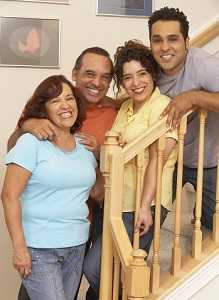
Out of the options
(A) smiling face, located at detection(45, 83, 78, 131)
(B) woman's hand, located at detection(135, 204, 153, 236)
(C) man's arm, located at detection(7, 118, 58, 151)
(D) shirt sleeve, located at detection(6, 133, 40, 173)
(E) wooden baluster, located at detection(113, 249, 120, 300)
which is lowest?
(E) wooden baluster, located at detection(113, 249, 120, 300)

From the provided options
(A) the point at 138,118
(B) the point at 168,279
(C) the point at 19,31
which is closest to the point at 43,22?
(C) the point at 19,31

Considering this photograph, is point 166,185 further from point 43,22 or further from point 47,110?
point 43,22

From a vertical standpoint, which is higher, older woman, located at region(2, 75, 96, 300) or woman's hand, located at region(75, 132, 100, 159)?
woman's hand, located at region(75, 132, 100, 159)

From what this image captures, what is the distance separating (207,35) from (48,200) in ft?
6.35

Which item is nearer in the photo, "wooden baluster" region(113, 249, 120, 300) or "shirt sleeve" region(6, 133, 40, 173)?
"shirt sleeve" region(6, 133, 40, 173)

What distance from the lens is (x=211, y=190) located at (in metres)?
2.29

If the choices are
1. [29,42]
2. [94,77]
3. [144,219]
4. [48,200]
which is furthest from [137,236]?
[29,42]

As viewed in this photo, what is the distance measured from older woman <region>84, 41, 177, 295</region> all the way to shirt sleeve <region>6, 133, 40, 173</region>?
40 centimetres

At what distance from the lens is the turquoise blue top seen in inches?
72.6

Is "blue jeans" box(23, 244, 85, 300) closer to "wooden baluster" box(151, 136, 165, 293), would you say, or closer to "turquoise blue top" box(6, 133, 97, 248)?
"turquoise blue top" box(6, 133, 97, 248)

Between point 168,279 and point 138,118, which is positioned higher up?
point 138,118

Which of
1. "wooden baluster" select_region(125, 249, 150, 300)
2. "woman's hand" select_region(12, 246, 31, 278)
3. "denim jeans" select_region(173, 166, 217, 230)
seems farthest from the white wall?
"wooden baluster" select_region(125, 249, 150, 300)

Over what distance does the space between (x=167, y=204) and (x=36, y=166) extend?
0.57 metres

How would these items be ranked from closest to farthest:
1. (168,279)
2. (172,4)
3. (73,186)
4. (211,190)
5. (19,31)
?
(73,186)
(168,279)
(211,190)
(19,31)
(172,4)
